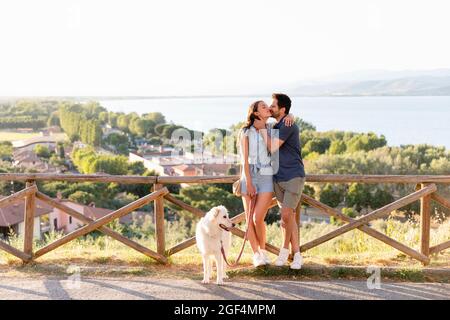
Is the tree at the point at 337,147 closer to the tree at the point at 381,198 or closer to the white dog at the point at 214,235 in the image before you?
the tree at the point at 381,198

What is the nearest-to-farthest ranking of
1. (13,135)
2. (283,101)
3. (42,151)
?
(283,101)
(42,151)
(13,135)

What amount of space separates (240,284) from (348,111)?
59.8 m

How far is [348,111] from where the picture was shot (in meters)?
63.6

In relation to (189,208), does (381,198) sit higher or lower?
lower

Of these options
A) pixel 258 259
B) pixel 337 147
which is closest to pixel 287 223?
Result: pixel 258 259

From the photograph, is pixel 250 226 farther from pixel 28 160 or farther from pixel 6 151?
pixel 6 151

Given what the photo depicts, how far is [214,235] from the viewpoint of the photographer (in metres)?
5.59

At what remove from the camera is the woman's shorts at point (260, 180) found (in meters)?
5.87

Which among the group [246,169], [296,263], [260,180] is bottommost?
[296,263]

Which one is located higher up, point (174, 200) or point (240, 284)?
point (174, 200)

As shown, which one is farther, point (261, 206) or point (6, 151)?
point (6, 151)

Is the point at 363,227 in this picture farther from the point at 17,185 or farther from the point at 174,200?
the point at 17,185

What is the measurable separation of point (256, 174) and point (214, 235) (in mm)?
804

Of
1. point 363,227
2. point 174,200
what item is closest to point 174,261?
point 174,200
